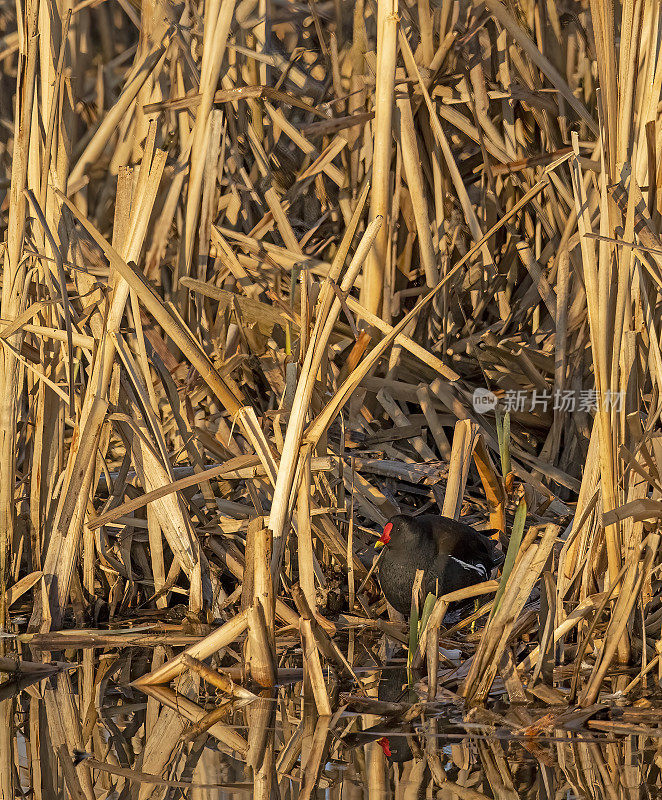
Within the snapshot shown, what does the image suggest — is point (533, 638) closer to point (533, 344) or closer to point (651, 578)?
point (651, 578)

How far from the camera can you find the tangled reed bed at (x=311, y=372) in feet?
7.46

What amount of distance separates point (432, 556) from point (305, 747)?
2.96 ft

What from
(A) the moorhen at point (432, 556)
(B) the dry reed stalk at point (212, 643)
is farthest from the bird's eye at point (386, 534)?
(B) the dry reed stalk at point (212, 643)

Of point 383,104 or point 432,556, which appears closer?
point 432,556

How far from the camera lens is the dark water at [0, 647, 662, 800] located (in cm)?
188

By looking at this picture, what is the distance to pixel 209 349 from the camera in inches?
142

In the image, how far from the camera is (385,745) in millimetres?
2051

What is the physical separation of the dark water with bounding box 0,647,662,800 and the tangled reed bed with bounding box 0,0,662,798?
12 millimetres
